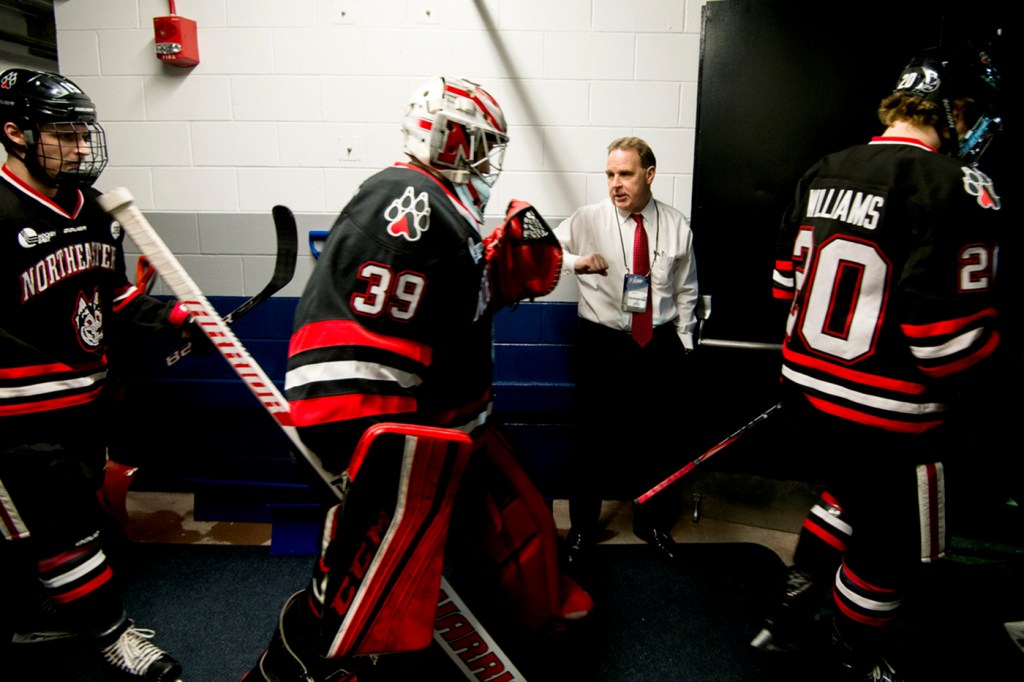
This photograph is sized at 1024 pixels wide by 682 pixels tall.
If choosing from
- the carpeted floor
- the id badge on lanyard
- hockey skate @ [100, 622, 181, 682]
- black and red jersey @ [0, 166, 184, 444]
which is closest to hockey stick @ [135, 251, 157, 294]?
black and red jersey @ [0, 166, 184, 444]

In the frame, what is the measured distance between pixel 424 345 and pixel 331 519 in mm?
430

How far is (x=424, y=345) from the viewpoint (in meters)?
1.20

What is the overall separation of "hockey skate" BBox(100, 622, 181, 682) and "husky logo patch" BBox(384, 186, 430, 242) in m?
1.44

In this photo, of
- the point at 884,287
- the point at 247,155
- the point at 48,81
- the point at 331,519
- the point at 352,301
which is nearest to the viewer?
the point at 352,301

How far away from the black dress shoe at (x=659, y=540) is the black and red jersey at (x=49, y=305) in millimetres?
1984

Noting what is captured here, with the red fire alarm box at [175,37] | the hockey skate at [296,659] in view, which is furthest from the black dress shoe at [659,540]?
the red fire alarm box at [175,37]

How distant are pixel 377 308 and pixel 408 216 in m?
0.19

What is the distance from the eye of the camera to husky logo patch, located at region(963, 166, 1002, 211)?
55.5 inches

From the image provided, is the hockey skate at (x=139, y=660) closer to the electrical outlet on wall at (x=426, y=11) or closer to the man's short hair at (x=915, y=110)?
the electrical outlet on wall at (x=426, y=11)

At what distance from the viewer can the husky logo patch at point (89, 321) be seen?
1802 mm

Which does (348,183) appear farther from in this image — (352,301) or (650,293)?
(352,301)

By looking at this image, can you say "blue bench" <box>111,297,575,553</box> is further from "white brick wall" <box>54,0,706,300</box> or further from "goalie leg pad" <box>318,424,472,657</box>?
"goalie leg pad" <box>318,424,472,657</box>

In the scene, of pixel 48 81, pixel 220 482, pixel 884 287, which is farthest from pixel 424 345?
pixel 220 482

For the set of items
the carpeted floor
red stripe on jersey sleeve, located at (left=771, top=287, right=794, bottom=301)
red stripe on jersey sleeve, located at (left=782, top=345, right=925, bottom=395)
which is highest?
red stripe on jersey sleeve, located at (left=771, top=287, right=794, bottom=301)
